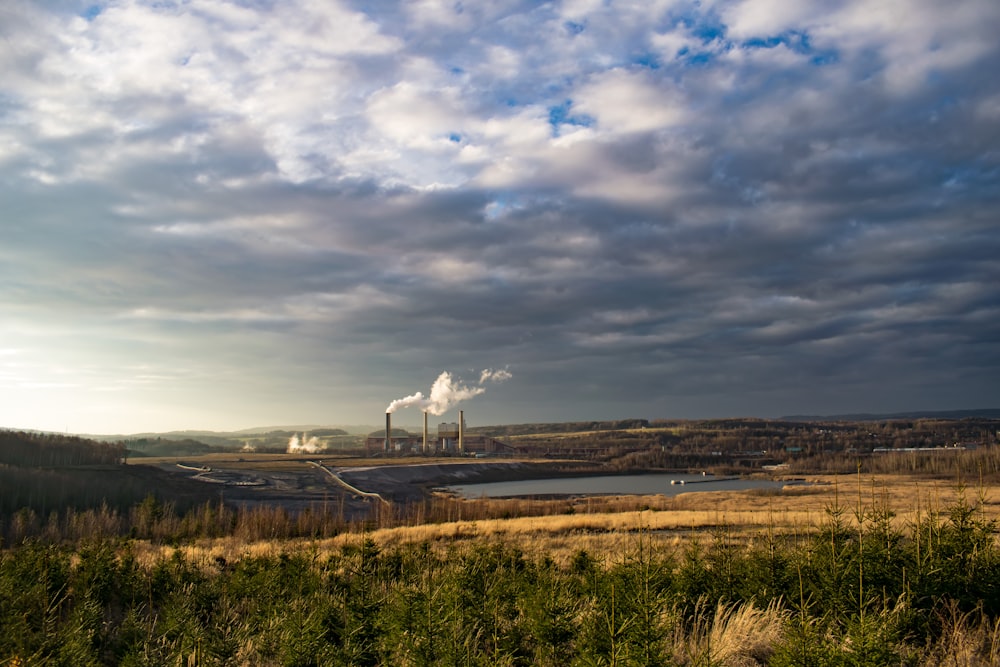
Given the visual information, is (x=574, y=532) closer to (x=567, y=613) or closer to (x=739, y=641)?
(x=567, y=613)

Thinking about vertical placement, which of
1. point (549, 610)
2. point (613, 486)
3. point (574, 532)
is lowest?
point (613, 486)

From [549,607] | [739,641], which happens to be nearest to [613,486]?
[739,641]

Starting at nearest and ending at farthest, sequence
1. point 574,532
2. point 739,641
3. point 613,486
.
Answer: point 739,641 → point 574,532 → point 613,486

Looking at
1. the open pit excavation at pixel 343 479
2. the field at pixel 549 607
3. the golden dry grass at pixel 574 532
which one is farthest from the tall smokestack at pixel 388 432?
the field at pixel 549 607

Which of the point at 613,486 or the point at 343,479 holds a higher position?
the point at 343,479

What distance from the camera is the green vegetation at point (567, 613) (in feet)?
34.5

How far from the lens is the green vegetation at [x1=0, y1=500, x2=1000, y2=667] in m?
10.5

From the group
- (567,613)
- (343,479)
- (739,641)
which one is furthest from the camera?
(343,479)

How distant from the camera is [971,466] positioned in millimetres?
141625

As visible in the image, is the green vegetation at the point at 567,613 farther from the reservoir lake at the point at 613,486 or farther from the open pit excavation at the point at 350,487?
the reservoir lake at the point at 613,486

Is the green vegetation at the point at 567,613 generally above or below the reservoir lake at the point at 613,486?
above

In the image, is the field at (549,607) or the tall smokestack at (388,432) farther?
the tall smokestack at (388,432)

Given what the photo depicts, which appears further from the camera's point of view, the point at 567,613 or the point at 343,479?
the point at 343,479

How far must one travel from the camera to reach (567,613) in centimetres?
1333
